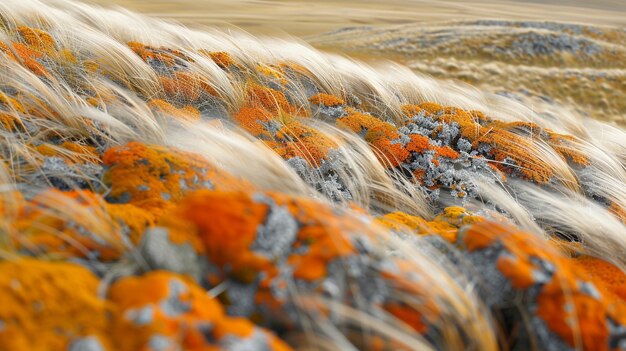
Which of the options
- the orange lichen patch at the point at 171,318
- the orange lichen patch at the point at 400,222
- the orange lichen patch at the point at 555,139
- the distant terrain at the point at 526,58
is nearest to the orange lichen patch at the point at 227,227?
the orange lichen patch at the point at 171,318

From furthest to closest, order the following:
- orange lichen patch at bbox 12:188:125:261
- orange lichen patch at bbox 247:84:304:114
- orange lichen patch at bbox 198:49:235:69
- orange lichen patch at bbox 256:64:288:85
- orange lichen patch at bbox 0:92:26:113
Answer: orange lichen patch at bbox 198:49:235:69
orange lichen patch at bbox 256:64:288:85
orange lichen patch at bbox 247:84:304:114
orange lichen patch at bbox 0:92:26:113
orange lichen patch at bbox 12:188:125:261

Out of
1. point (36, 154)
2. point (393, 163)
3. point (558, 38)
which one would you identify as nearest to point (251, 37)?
point (393, 163)

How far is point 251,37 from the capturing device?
5836 mm

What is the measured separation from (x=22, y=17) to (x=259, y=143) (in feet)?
9.20

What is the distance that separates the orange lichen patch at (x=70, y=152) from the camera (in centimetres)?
199

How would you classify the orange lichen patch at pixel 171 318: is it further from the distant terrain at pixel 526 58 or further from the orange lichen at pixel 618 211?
the distant terrain at pixel 526 58

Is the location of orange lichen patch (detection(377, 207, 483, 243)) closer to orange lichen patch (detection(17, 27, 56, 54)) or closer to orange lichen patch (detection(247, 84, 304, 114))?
orange lichen patch (detection(247, 84, 304, 114))

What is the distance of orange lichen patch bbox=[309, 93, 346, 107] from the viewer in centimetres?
357

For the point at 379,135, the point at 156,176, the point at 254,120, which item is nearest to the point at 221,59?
the point at 254,120

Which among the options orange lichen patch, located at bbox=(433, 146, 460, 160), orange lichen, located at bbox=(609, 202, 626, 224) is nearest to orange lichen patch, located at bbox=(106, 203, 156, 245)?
orange lichen patch, located at bbox=(433, 146, 460, 160)

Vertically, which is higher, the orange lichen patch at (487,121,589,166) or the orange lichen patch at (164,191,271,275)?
the orange lichen patch at (164,191,271,275)

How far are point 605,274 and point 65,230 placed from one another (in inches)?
86.4

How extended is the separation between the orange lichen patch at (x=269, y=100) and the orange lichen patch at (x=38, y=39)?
1.51 m

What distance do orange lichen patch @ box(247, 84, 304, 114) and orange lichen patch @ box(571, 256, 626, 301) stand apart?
2.14m
